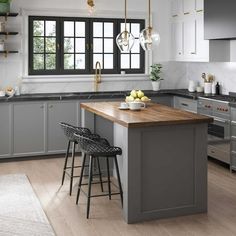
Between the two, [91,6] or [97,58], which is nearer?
[91,6]

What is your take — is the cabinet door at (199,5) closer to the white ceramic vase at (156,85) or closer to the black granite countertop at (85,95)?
the black granite countertop at (85,95)

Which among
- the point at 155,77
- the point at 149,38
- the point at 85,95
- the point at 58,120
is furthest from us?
the point at 155,77

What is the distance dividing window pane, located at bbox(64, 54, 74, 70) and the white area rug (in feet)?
7.90

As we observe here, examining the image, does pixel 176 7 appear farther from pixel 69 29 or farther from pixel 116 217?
pixel 116 217

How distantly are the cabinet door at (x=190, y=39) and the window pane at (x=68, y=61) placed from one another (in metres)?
1.87

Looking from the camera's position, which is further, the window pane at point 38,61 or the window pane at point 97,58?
the window pane at point 97,58

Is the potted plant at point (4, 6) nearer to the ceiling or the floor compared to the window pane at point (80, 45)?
nearer to the ceiling

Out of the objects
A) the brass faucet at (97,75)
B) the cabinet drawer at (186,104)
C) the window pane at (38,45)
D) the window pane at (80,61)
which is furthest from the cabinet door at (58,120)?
the cabinet drawer at (186,104)

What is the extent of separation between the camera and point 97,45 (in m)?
7.55

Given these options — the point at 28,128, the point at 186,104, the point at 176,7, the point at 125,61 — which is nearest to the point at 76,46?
the point at 125,61

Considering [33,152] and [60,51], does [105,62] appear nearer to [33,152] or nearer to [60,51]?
[60,51]

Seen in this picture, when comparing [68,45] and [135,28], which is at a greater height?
[135,28]

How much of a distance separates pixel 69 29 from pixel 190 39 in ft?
6.43

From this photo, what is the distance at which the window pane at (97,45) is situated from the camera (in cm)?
752
